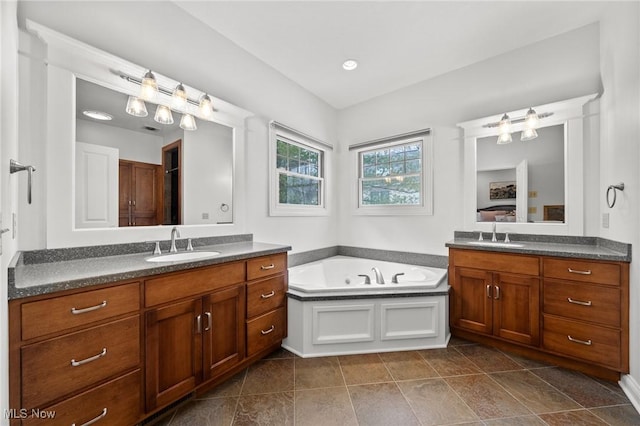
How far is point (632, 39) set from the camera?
1716 millimetres

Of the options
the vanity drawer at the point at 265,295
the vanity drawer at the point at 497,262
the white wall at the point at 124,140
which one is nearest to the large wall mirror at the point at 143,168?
the white wall at the point at 124,140

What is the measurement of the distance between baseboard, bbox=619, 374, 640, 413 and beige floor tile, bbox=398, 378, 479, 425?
3.30 feet

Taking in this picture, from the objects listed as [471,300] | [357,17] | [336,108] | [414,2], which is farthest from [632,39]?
[336,108]

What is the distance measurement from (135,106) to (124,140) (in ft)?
0.79

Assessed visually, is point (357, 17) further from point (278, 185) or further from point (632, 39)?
point (632, 39)

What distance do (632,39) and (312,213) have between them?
9.61ft

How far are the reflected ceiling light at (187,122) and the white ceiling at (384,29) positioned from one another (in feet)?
2.76

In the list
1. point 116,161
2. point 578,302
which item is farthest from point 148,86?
point 578,302

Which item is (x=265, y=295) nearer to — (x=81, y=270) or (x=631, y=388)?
(x=81, y=270)

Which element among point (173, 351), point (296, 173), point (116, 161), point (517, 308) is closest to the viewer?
point (173, 351)

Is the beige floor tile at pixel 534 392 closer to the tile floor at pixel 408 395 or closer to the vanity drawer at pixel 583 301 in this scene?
the tile floor at pixel 408 395

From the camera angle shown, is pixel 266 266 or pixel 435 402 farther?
pixel 266 266

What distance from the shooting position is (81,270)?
1.25 meters

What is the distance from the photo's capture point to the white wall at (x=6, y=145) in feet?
2.94
